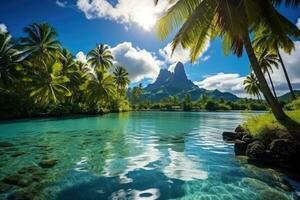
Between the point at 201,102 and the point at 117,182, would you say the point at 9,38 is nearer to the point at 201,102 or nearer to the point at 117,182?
the point at 117,182

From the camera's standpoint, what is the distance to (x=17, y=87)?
37.9 meters

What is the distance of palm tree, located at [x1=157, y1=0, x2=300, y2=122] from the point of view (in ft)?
28.7

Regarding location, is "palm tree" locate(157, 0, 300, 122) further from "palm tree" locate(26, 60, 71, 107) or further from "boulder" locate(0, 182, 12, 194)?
"palm tree" locate(26, 60, 71, 107)

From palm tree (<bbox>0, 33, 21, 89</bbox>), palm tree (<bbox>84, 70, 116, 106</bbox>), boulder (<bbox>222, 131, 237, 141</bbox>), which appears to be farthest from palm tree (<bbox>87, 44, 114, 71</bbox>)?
boulder (<bbox>222, 131, 237, 141</bbox>)

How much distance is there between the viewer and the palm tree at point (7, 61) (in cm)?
3167

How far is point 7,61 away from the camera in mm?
32156

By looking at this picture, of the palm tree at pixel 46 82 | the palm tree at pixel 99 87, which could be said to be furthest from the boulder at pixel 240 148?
the palm tree at pixel 99 87

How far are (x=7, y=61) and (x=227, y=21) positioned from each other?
103 feet

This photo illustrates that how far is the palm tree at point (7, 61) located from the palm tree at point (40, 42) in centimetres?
193

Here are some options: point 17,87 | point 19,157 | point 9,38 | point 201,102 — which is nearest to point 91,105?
point 17,87

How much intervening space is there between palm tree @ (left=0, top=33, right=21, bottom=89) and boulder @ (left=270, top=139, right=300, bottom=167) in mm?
32202

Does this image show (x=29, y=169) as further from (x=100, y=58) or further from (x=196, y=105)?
(x=196, y=105)

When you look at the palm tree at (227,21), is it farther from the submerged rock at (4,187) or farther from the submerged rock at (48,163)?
the submerged rock at (4,187)

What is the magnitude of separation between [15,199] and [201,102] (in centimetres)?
10317
